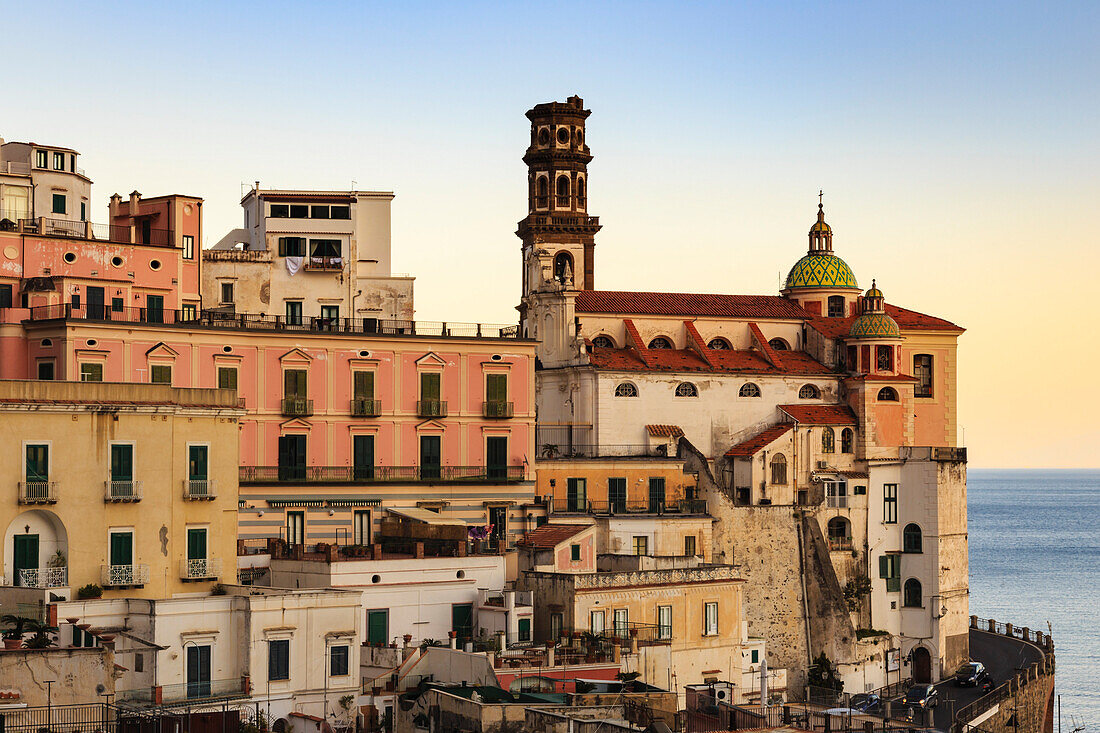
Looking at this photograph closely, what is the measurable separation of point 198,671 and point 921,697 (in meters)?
36.5

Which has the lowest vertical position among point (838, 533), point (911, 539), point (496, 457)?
point (911, 539)

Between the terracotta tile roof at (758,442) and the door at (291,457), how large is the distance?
23027 millimetres

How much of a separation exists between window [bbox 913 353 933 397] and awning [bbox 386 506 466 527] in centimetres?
3194

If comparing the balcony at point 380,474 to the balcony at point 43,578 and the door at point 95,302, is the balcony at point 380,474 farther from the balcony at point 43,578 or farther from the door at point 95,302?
the balcony at point 43,578

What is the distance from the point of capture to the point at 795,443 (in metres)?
77.2

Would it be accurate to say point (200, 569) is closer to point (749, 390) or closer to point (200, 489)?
point (200, 489)

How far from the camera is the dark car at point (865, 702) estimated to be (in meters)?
68.6

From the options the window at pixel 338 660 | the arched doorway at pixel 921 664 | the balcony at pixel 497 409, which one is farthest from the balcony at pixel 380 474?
the arched doorway at pixel 921 664

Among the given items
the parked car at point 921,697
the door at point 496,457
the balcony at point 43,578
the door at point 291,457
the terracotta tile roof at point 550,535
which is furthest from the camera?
the parked car at point 921,697

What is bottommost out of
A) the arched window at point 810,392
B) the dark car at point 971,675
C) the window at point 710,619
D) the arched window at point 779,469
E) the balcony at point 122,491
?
the dark car at point 971,675

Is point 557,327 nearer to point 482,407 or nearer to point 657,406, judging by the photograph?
point 657,406

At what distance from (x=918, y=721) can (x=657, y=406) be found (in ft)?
62.4

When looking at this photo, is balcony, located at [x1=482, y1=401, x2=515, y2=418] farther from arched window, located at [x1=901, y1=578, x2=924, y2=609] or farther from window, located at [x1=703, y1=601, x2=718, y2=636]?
arched window, located at [x1=901, y1=578, x2=924, y2=609]

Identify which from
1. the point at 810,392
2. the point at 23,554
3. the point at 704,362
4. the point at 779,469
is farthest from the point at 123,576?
the point at 810,392
